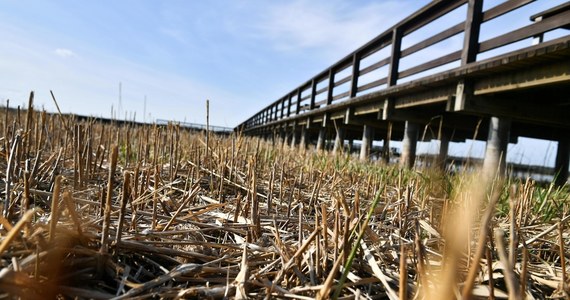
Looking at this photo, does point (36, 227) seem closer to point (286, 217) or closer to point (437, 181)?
point (286, 217)

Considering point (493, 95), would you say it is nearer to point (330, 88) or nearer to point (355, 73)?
point (355, 73)

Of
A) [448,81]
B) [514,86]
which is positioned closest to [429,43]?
[448,81]

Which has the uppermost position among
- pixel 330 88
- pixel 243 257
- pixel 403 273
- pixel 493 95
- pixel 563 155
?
pixel 330 88

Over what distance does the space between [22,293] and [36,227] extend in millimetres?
229

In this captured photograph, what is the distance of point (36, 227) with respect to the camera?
885 millimetres

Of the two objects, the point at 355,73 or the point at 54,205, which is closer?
the point at 54,205

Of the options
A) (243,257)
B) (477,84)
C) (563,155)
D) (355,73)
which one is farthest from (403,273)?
(563,155)

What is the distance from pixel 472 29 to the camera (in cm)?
422

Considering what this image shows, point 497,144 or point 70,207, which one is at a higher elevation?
point 497,144

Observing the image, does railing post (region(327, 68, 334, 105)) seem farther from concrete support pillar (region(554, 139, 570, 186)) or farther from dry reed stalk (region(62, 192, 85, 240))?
dry reed stalk (region(62, 192, 85, 240))

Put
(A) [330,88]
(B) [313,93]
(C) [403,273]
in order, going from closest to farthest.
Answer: (C) [403,273] < (A) [330,88] < (B) [313,93]

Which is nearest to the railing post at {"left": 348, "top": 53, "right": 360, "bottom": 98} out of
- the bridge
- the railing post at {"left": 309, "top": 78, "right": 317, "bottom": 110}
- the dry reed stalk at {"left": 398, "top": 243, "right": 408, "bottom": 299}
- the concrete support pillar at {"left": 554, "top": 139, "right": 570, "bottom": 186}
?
the bridge

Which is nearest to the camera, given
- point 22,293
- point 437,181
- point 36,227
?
point 22,293

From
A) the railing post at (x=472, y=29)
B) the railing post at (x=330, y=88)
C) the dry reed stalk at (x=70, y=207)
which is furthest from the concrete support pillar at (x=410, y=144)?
the dry reed stalk at (x=70, y=207)
